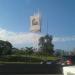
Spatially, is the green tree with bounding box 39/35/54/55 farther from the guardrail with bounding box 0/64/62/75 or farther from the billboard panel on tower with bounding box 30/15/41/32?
the guardrail with bounding box 0/64/62/75

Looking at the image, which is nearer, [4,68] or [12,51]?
[4,68]

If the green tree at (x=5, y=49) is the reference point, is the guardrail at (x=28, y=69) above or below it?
below

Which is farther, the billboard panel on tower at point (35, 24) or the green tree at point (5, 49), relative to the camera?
the green tree at point (5, 49)

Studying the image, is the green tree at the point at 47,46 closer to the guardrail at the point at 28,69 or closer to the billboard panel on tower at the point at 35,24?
the billboard panel on tower at the point at 35,24

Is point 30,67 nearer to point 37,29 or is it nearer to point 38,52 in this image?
point 37,29

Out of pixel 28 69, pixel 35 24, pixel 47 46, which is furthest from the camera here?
pixel 47 46

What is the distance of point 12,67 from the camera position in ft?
91.1

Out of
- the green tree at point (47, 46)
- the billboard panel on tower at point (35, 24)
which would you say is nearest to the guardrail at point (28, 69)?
the billboard panel on tower at point (35, 24)

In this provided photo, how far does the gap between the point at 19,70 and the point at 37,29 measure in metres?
29.7

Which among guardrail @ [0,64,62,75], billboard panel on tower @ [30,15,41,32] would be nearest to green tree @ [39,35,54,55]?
billboard panel on tower @ [30,15,41,32]

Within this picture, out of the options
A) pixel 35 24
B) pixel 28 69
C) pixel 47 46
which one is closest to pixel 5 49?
pixel 47 46

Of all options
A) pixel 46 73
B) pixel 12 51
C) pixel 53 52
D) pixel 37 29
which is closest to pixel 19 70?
pixel 46 73

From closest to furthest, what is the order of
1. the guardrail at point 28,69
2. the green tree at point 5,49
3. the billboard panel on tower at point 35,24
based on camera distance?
the guardrail at point 28,69
the billboard panel on tower at point 35,24
the green tree at point 5,49

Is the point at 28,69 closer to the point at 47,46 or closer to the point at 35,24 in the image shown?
the point at 35,24
